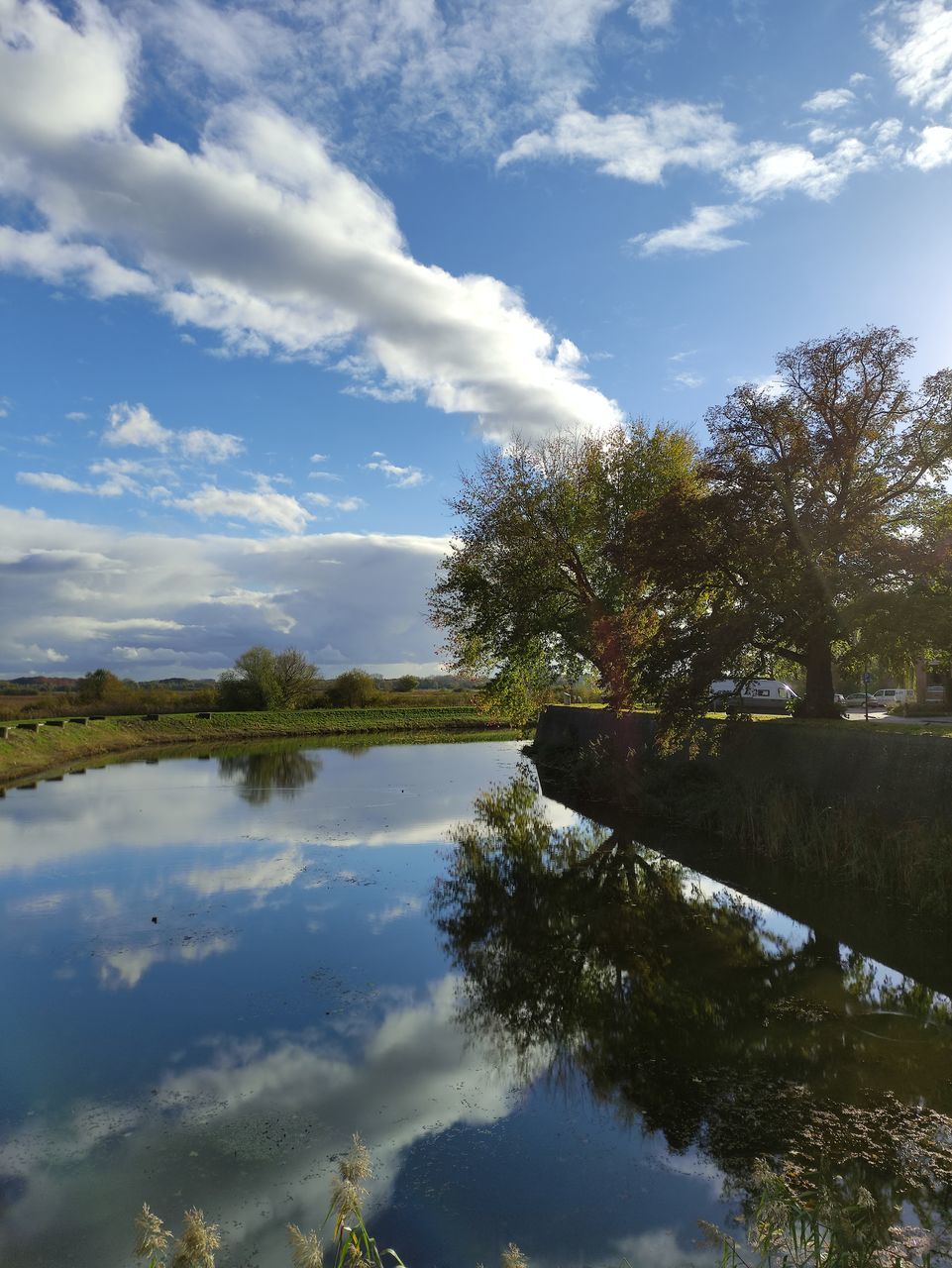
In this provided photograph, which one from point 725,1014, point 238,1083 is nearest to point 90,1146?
point 238,1083

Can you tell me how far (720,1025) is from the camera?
28.5ft

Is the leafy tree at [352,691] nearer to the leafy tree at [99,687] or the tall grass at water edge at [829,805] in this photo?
the leafy tree at [99,687]

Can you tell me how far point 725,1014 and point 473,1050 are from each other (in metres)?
2.87

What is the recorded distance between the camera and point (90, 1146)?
6430 millimetres

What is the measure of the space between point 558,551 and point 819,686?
1135 centimetres

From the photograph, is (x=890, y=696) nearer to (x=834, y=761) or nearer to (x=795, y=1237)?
(x=834, y=761)

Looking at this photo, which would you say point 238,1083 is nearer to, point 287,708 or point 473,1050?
point 473,1050

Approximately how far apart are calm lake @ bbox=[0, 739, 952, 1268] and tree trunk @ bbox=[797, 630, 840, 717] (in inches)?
290

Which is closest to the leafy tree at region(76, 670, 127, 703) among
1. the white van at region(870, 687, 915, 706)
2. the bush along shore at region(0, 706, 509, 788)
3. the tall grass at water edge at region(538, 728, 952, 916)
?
the bush along shore at region(0, 706, 509, 788)

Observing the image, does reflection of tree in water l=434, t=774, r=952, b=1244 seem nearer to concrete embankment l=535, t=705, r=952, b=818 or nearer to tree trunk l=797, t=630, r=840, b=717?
concrete embankment l=535, t=705, r=952, b=818

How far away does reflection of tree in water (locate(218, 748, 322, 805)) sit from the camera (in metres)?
28.1

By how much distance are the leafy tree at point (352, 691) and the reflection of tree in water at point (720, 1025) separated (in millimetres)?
54205

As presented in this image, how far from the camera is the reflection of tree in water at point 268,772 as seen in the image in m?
28.1

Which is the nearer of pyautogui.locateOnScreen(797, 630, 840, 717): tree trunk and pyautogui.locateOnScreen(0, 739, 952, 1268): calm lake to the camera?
pyautogui.locateOnScreen(0, 739, 952, 1268): calm lake
